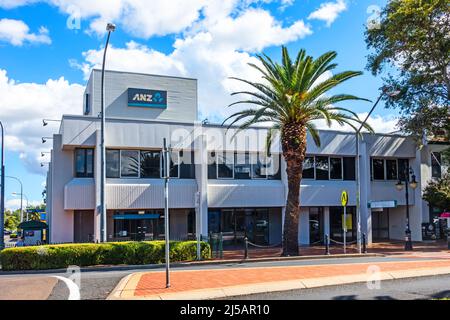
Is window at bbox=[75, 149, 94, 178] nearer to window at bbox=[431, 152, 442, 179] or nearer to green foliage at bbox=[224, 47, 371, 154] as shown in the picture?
green foliage at bbox=[224, 47, 371, 154]

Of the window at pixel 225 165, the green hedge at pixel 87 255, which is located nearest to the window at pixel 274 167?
the window at pixel 225 165

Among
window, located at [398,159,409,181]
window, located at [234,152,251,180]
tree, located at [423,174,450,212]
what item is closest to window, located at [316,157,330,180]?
window, located at [234,152,251,180]

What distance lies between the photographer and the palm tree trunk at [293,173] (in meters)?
22.6

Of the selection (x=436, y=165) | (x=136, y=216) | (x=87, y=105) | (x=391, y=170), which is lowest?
(x=136, y=216)

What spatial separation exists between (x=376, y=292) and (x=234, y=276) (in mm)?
4058

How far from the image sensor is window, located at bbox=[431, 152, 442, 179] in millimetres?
33969

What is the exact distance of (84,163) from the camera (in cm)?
2539

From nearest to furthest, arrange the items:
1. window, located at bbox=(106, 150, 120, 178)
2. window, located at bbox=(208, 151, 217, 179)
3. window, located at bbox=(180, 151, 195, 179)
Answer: window, located at bbox=(106, 150, 120, 178), window, located at bbox=(180, 151, 195, 179), window, located at bbox=(208, 151, 217, 179)

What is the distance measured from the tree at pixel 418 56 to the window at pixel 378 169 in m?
2.94

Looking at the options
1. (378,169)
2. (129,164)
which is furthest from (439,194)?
(129,164)

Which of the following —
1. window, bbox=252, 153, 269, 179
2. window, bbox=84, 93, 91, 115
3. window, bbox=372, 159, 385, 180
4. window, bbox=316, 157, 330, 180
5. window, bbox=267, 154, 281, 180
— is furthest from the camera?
window, bbox=84, 93, 91, 115

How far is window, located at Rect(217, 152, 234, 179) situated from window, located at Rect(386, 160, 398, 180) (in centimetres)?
1216

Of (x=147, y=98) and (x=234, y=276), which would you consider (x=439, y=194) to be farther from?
(x=234, y=276)
